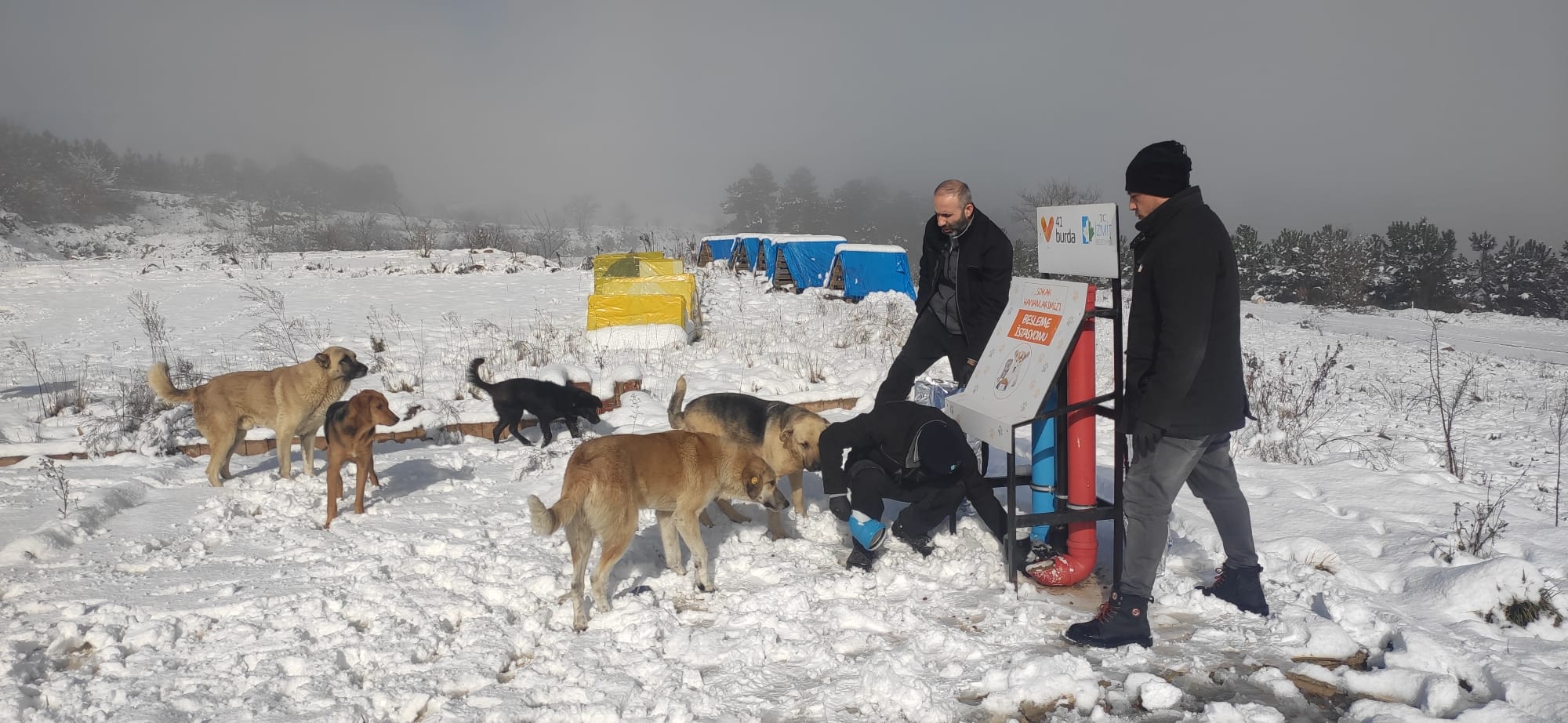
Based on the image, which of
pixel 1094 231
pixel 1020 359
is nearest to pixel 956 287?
pixel 1020 359

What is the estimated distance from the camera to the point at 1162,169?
3.52m

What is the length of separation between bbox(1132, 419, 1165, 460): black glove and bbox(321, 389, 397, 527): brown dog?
4.89m

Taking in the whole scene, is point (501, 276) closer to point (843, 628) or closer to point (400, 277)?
point (400, 277)

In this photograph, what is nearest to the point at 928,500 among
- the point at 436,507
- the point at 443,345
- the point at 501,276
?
the point at 436,507

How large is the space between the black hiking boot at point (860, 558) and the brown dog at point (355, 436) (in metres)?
3.45

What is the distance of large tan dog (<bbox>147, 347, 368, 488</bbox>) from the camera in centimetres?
612

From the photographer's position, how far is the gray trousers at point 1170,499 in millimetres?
3580

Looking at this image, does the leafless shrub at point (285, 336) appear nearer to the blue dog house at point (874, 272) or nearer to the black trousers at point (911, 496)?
the black trousers at point (911, 496)

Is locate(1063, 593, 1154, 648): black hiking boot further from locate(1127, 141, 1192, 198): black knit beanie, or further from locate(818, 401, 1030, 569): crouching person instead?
locate(1127, 141, 1192, 198): black knit beanie

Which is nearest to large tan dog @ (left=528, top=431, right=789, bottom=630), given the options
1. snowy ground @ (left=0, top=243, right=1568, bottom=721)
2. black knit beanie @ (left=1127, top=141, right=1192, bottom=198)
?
snowy ground @ (left=0, top=243, right=1568, bottom=721)

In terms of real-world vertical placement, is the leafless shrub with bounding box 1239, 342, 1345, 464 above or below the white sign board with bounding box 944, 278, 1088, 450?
below

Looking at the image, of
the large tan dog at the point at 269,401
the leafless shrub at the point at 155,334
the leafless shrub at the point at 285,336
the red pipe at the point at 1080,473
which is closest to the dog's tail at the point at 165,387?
the large tan dog at the point at 269,401

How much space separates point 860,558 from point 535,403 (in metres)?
4.41

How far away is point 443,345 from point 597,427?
475cm
